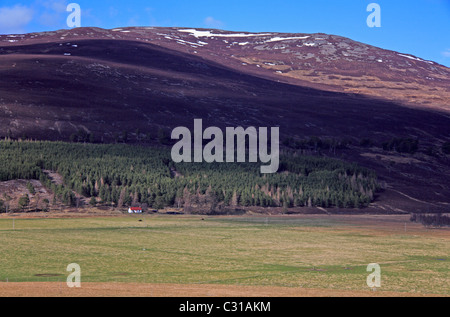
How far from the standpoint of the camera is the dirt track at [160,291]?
34.4 m

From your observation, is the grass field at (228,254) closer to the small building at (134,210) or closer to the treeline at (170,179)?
the small building at (134,210)

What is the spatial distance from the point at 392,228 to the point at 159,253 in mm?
44843

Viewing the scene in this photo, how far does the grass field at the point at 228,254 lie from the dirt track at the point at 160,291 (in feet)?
3.32

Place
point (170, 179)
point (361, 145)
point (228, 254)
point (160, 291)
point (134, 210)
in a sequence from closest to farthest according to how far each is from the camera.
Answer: point (160, 291) → point (228, 254) → point (134, 210) → point (170, 179) → point (361, 145)

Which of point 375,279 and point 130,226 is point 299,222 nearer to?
point 130,226

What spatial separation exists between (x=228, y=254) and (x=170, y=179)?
72725 mm

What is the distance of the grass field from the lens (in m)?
41.4

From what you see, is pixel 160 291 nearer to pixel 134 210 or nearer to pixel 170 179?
pixel 134 210

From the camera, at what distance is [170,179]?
12769 centimetres

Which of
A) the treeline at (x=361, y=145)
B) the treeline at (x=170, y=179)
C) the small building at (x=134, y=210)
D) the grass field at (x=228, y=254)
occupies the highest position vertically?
the treeline at (x=361, y=145)

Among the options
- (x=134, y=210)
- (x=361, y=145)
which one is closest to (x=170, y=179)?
(x=134, y=210)

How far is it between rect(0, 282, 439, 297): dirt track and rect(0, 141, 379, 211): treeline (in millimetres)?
74244

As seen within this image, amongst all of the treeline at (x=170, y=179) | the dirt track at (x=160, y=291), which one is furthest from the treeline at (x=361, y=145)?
the dirt track at (x=160, y=291)
